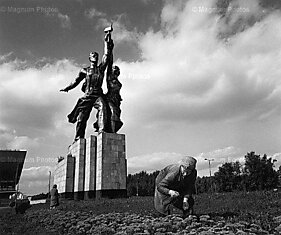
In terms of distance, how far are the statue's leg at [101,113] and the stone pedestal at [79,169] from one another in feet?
6.13

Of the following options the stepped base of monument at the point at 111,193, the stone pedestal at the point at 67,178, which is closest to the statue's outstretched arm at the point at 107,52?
the stone pedestal at the point at 67,178

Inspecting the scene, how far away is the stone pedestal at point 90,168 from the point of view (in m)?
20.4

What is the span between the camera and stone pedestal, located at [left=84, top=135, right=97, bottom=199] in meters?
20.4

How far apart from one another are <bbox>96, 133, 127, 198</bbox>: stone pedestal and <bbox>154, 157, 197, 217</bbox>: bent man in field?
11494 mm

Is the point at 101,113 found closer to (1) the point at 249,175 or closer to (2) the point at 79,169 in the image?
(2) the point at 79,169

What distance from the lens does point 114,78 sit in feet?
77.0

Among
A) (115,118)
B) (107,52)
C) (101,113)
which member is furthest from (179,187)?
(107,52)

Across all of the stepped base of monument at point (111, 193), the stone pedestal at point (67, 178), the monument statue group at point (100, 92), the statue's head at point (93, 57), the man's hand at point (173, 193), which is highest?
the statue's head at point (93, 57)

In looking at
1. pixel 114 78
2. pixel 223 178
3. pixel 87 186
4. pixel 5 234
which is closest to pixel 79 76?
pixel 114 78

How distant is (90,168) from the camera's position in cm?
2084

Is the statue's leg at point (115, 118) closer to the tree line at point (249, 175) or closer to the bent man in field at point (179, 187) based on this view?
the bent man in field at point (179, 187)

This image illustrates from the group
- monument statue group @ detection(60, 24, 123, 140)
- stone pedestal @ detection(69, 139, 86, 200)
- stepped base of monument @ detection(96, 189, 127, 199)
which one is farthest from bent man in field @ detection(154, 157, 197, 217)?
monument statue group @ detection(60, 24, 123, 140)

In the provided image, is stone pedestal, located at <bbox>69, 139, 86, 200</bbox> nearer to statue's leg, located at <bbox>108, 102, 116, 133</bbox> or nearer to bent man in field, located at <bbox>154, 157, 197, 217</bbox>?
statue's leg, located at <bbox>108, 102, 116, 133</bbox>

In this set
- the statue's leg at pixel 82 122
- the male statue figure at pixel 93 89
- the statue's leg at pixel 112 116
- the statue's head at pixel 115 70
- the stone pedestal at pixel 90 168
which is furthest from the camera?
the statue's leg at pixel 82 122
